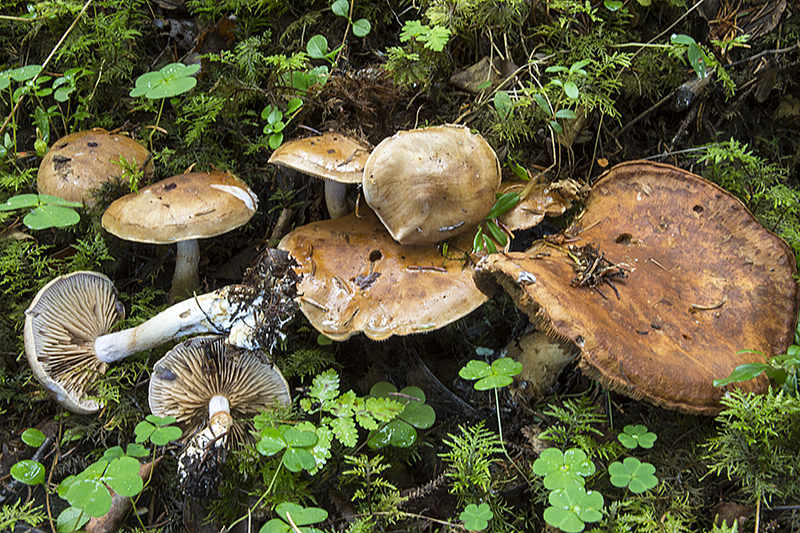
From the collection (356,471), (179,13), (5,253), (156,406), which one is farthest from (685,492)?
(179,13)

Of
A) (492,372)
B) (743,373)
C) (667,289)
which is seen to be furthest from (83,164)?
(743,373)

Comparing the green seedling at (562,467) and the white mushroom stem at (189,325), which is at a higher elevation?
the white mushroom stem at (189,325)

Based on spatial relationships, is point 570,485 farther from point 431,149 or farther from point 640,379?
point 431,149

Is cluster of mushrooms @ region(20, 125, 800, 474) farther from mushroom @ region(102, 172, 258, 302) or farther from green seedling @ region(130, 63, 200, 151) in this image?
green seedling @ region(130, 63, 200, 151)

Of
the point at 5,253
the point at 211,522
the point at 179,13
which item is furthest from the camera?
the point at 179,13

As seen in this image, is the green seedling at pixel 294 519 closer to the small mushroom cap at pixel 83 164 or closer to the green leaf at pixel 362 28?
the small mushroom cap at pixel 83 164

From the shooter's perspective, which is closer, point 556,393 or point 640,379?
point 640,379

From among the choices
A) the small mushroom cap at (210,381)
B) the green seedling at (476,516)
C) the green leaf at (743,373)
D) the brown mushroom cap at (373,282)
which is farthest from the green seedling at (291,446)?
the green leaf at (743,373)
